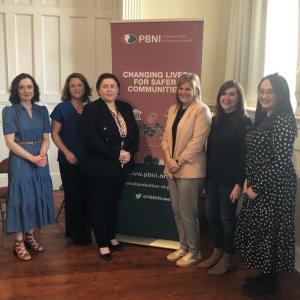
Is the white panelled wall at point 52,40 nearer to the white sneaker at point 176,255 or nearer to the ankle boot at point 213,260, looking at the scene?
the white sneaker at point 176,255

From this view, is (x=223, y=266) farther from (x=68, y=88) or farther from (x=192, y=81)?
(x=68, y=88)

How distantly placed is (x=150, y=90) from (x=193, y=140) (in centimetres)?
61

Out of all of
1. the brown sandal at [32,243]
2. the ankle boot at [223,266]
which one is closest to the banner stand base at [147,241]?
the ankle boot at [223,266]

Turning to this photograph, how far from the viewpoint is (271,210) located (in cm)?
230

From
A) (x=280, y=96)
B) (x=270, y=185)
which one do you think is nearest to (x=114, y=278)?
(x=270, y=185)

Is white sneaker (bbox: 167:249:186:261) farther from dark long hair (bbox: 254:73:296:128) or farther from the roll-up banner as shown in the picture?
dark long hair (bbox: 254:73:296:128)

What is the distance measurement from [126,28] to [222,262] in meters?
1.90

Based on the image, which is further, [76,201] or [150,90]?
[76,201]

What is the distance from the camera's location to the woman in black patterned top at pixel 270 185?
86.4 inches

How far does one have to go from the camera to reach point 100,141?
2.82m

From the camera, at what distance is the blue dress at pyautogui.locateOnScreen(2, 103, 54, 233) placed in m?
2.83

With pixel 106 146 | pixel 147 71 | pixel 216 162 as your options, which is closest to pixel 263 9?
pixel 147 71

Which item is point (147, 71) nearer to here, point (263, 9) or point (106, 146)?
point (106, 146)

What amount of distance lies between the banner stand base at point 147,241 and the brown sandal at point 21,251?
769 mm
